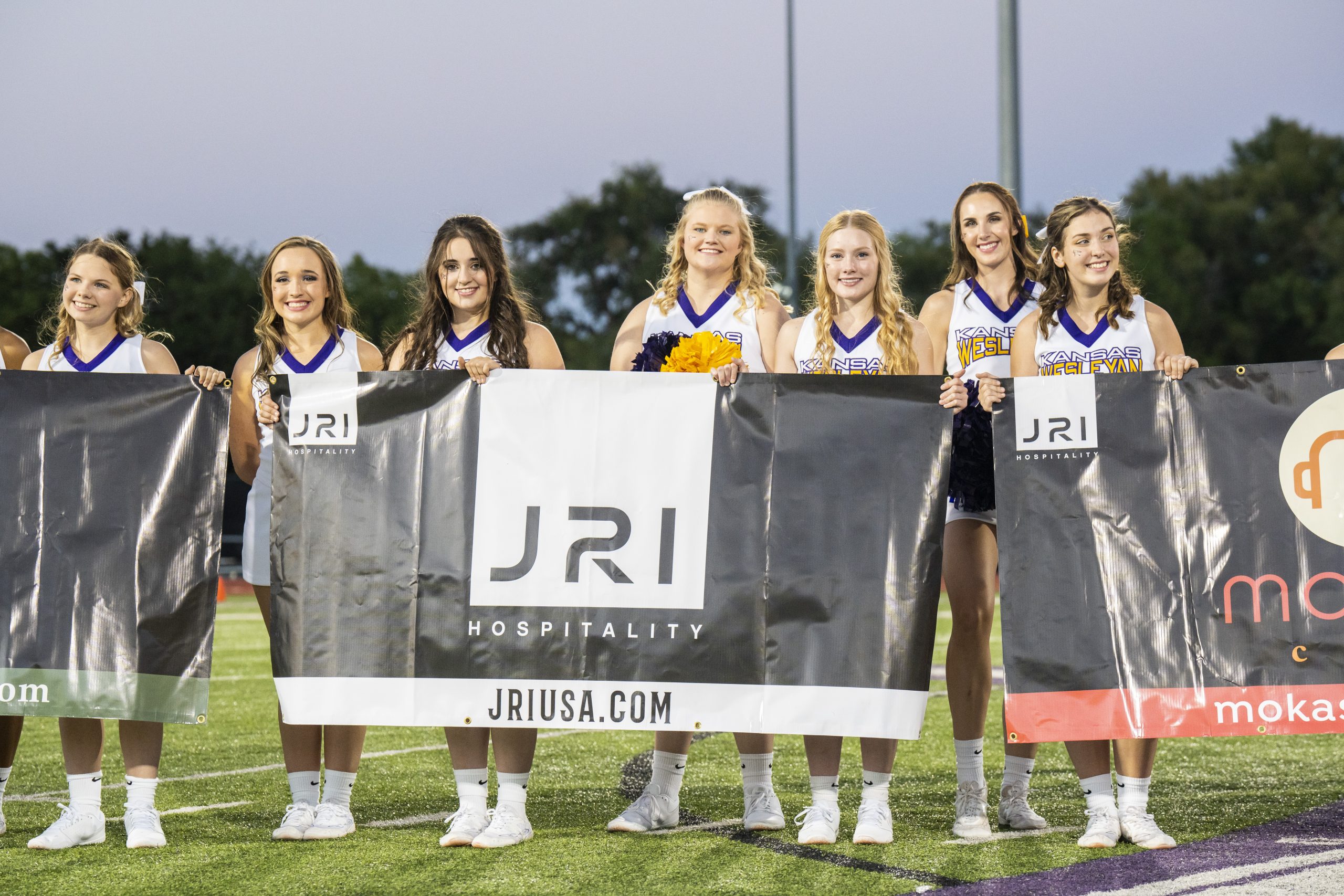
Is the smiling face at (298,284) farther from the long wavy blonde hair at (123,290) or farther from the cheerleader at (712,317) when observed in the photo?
the cheerleader at (712,317)

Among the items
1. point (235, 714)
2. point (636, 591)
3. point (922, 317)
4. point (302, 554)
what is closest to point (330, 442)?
point (302, 554)

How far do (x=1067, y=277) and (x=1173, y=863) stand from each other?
6.46 feet

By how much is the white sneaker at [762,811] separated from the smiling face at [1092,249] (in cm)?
208

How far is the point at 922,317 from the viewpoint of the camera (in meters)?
4.96

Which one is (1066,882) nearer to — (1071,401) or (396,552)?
(1071,401)

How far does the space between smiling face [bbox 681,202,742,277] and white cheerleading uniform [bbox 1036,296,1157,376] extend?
3.72ft

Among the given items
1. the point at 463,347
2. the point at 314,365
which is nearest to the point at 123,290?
the point at 314,365

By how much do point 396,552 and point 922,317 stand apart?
2077mm

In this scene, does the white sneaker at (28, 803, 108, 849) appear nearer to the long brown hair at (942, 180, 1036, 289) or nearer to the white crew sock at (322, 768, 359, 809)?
the white crew sock at (322, 768, 359, 809)

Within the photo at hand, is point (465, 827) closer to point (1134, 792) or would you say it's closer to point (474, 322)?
point (474, 322)

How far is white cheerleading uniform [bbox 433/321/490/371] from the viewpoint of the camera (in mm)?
4805

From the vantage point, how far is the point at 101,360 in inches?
192

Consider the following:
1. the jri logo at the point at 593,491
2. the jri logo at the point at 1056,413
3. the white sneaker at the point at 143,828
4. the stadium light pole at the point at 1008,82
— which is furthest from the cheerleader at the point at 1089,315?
the stadium light pole at the point at 1008,82

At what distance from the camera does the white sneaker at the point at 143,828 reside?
439 centimetres
